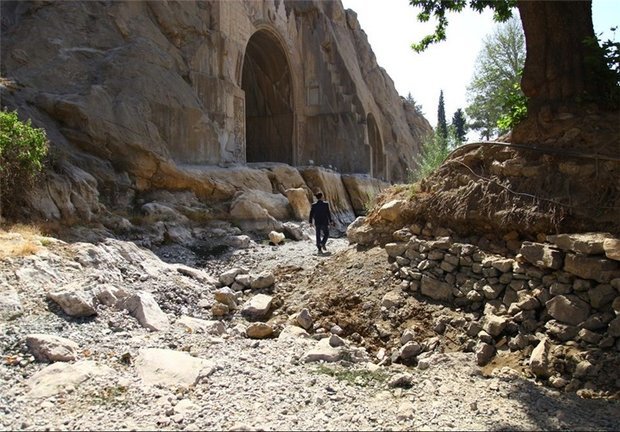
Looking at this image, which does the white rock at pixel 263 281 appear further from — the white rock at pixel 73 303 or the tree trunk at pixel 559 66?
the tree trunk at pixel 559 66

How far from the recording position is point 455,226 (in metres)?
6.88

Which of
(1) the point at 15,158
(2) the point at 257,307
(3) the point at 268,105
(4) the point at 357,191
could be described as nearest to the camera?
(2) the point at 257,307

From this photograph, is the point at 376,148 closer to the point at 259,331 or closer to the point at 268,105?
the point at 268,105

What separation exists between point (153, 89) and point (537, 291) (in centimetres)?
1161

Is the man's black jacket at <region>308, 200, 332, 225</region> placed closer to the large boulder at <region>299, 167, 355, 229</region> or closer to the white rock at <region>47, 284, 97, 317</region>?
the white rock at <region>47, 284, 97, 317</region>

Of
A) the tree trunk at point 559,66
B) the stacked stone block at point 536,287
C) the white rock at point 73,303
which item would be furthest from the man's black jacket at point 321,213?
the white rock at point 73,303

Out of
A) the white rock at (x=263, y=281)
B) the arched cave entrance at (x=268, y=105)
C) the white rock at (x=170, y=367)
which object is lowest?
the white rock at (x=170, y=367)

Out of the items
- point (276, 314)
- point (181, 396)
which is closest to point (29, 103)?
point (276, 314)

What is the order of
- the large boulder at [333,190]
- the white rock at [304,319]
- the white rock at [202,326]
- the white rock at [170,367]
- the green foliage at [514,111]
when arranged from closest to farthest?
1. the white rock at [170,367]
2. the white rock at [202,326]
3. the white rock at [304,319]
4. the green foliage at [514,111]
5. the large boulder at [333,190]

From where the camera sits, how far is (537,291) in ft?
17.7

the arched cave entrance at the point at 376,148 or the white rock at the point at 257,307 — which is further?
the arched cave entrance at the point at 376,148

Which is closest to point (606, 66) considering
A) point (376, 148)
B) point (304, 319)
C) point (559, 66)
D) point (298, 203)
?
point (559, 66)

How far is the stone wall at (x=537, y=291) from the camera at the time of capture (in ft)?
15.9

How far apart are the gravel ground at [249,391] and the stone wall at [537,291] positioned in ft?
1.76
